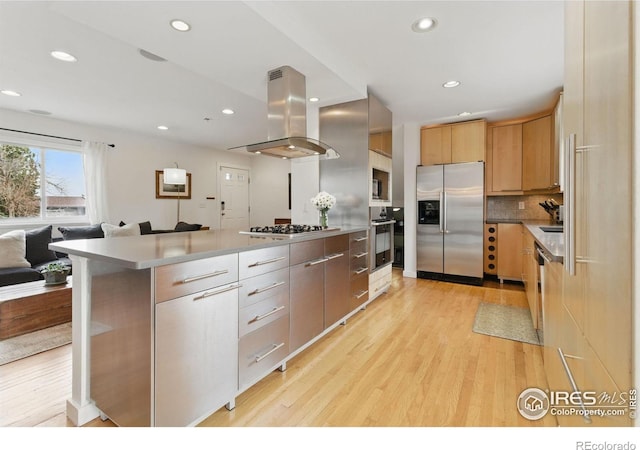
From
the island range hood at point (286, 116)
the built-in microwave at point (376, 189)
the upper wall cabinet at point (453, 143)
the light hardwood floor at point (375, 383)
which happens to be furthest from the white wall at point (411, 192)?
the island range hood at point (286, 116)

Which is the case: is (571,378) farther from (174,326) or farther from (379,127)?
(379,127)

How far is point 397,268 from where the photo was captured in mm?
5637

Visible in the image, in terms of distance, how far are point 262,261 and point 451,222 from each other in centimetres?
347

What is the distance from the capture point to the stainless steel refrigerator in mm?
4250

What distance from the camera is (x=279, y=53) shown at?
2.28 metres

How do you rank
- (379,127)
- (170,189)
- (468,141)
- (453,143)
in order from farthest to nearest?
(170,189) < (453,143) < (468,141) < (379,127)

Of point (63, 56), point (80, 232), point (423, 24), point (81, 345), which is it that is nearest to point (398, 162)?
point (423, 24)

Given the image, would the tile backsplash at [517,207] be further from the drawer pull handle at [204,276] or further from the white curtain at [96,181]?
the white curtain at [96,181]

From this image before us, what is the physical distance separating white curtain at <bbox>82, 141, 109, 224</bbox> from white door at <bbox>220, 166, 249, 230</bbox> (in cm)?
253

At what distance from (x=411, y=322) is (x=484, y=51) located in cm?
253

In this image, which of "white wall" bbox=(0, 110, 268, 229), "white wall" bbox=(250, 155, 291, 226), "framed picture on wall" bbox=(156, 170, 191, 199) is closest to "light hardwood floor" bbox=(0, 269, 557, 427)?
"white wall" bbox=(0, 110, 268, 229)

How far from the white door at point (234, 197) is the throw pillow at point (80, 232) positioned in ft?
9.15

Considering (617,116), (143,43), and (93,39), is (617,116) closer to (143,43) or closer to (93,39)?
(143,43)
